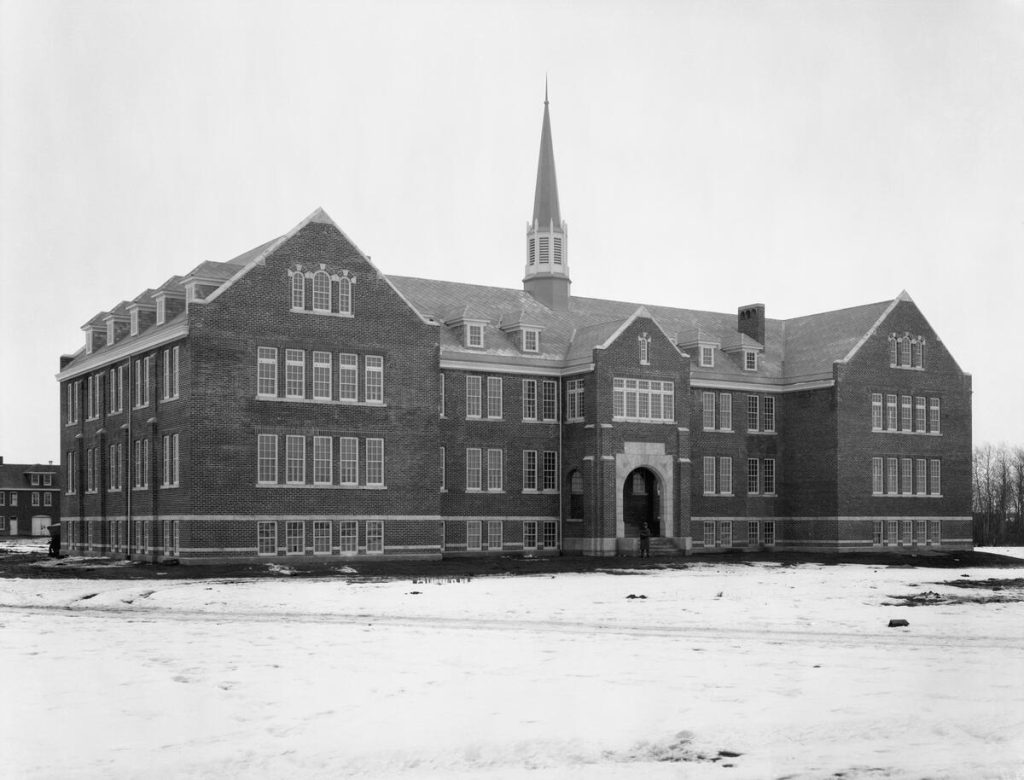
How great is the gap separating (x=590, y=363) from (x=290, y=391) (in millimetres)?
14333

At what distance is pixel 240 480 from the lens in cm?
4922

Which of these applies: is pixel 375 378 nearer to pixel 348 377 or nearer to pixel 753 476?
pixel 348 377

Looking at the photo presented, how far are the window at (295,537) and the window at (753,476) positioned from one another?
25290mm

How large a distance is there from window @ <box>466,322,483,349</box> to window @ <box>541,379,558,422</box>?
3.77 metres

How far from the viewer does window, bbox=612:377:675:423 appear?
194ft

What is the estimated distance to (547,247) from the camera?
6806 centimetres

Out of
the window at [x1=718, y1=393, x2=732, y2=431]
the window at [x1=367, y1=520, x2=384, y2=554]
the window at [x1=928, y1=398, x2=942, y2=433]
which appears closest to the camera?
the window at [x1=367, y1=520, x2=384, y2=554]

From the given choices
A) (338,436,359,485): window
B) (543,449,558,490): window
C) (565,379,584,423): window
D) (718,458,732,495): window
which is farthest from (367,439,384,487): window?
(718,458,732,495): window

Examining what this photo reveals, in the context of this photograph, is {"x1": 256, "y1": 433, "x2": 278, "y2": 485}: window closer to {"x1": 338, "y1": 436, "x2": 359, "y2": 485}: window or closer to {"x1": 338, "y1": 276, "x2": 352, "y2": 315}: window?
{"x1": 338, "y1": 436, "x2": 359, "y2": 485}: window

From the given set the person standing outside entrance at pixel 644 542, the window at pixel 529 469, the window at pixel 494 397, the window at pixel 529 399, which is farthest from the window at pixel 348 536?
the person standing outside entrance at pixel 644 542

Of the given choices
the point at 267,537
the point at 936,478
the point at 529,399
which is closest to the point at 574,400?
the point at 529,399

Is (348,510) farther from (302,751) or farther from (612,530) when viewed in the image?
(302,751)

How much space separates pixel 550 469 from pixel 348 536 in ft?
39.7

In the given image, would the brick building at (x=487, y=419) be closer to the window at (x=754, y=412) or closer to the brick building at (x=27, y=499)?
the window at (x=754, y=412)
